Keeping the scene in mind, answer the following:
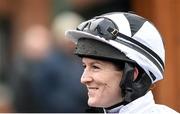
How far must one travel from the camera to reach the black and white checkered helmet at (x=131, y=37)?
4.97 meters

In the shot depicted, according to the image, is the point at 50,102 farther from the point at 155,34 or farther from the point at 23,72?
the point at 155,34

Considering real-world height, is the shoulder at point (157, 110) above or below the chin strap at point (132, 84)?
below

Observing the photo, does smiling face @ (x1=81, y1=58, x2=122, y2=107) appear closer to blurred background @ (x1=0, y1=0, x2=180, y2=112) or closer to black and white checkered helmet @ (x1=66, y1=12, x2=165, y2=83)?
black and white checkered helmet @ (x1=66, y1=12, x2=165, y2=83)

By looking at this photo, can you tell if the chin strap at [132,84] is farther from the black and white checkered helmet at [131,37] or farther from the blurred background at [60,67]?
the blurred background at [60,67]

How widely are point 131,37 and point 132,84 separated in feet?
0.89

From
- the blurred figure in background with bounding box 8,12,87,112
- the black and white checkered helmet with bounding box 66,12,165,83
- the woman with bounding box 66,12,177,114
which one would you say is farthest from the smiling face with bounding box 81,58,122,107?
the blurred figure in background with bounding box 8,12,87,112

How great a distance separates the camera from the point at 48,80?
28.7ft

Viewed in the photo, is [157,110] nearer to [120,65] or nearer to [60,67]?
[120,65]

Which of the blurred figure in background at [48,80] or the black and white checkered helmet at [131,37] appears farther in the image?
the blurred figure in background at [48,80]

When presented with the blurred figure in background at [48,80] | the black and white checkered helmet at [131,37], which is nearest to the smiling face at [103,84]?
the black and white checkered helmet at [131,37]

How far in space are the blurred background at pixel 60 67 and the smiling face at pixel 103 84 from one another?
3.59 metres

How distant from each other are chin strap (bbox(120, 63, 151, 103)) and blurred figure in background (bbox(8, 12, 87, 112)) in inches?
141

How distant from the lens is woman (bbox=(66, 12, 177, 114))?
16.3 ft

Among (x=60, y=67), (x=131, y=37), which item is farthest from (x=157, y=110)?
(x=60, y=67)
